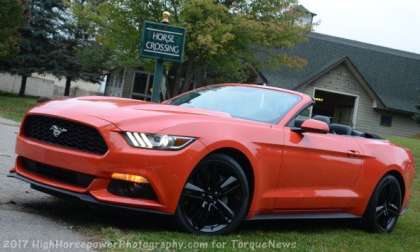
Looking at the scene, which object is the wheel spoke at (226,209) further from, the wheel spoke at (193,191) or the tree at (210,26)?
the tree at (210,26)

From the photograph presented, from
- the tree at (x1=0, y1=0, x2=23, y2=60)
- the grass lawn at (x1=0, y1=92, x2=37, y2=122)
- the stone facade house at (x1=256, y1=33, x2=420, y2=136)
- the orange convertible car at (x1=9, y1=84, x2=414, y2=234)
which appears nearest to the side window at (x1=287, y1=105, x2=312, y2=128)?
the orange convertible car at (x1=9, y1=84, x2=414, y2=234)

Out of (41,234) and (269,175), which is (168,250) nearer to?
(41,234)

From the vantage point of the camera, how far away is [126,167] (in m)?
5.12

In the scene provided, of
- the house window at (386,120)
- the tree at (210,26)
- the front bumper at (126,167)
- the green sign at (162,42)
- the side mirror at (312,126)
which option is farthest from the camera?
the house window at (386,120)

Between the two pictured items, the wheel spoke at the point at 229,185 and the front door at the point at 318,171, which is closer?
the wheel spoke at the point at 229,185

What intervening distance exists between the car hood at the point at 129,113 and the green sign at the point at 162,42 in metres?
5.32

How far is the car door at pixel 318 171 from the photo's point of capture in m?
6.18

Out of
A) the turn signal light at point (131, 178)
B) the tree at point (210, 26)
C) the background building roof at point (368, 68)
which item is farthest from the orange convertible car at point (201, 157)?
the background building roof at point (368, 68)

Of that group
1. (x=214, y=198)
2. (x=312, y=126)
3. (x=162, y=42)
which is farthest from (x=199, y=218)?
(x=162, y=42)

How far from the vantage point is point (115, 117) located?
533cm

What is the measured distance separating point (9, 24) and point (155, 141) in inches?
1235

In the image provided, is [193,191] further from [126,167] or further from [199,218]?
[126,167]

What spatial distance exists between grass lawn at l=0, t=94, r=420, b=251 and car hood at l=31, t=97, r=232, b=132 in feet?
2.68

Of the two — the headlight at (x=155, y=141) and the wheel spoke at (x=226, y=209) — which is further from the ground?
the headlight at (x=155, y=141)
